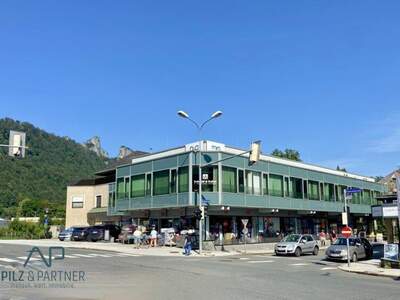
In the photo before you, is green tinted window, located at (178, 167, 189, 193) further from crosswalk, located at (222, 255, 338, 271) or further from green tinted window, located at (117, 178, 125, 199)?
crosswalk, located at (222, 255, 338, 271)

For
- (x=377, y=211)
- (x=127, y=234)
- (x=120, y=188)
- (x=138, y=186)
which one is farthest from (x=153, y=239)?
(x=377, y=211)

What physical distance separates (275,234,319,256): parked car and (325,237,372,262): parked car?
11.1 feet

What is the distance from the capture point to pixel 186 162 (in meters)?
40.2

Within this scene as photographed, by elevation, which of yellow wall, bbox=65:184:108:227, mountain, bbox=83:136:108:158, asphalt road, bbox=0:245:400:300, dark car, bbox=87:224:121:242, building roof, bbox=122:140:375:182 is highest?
mountain, bbox=83:136:108:158

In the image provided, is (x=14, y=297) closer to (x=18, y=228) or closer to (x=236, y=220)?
(x=236, y=220)

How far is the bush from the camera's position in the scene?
64438 mm

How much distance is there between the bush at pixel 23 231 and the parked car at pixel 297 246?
40.8m

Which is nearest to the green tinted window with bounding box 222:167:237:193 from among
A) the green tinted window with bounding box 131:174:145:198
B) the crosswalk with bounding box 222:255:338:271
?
the green tinted window with bounding box 131:174:145:198

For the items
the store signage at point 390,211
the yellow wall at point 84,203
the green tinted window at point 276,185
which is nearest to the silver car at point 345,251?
the store signage at point 390,211

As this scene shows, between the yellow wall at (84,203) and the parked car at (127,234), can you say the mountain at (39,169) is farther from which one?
the parked car at (127,234)

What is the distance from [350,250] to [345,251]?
1.28 ft

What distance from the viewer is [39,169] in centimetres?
10144

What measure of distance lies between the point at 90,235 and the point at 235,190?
1689cm

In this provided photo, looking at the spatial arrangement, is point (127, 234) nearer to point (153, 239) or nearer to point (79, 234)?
point (153, 239)
